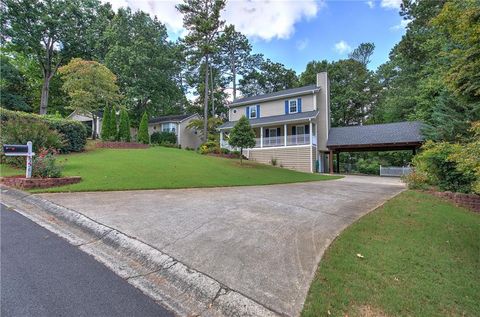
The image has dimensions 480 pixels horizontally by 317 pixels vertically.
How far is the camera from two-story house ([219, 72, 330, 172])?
854 inches

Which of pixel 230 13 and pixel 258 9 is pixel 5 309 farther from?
pixel 230 13

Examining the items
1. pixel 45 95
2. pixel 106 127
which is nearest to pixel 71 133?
pixel 106 127

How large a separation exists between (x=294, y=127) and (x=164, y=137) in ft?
49.2

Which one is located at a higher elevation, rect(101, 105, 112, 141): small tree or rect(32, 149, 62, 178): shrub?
rect(101, 105, 112, 141): small tree

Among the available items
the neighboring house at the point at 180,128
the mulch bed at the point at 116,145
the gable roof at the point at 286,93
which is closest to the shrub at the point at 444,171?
the gable roof at the point at 286,93

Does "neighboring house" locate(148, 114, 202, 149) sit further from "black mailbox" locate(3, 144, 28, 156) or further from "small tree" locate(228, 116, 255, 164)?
"black mailbox" locate(3, 144, 28, 156)

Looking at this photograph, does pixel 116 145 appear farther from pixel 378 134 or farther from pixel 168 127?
pixel 378 134

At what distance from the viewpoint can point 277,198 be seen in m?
8.05

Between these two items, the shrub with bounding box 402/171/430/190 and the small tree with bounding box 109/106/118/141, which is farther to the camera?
the small tree with bounding box 109/106/118/141

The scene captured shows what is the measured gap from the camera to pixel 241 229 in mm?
4777

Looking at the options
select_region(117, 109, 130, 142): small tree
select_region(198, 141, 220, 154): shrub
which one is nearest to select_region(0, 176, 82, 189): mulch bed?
select_region(198, 141, 220, 154): shrub

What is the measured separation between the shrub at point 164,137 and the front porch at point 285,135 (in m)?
7.01

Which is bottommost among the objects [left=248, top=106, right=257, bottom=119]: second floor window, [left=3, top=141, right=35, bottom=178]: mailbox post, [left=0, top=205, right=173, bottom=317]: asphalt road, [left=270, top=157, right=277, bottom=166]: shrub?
[left=0, top=205, right=173, bottom=317]: asphalt road

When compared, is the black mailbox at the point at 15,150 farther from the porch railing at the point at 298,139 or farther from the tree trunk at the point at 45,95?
the tree trunk at the point at 45,95
